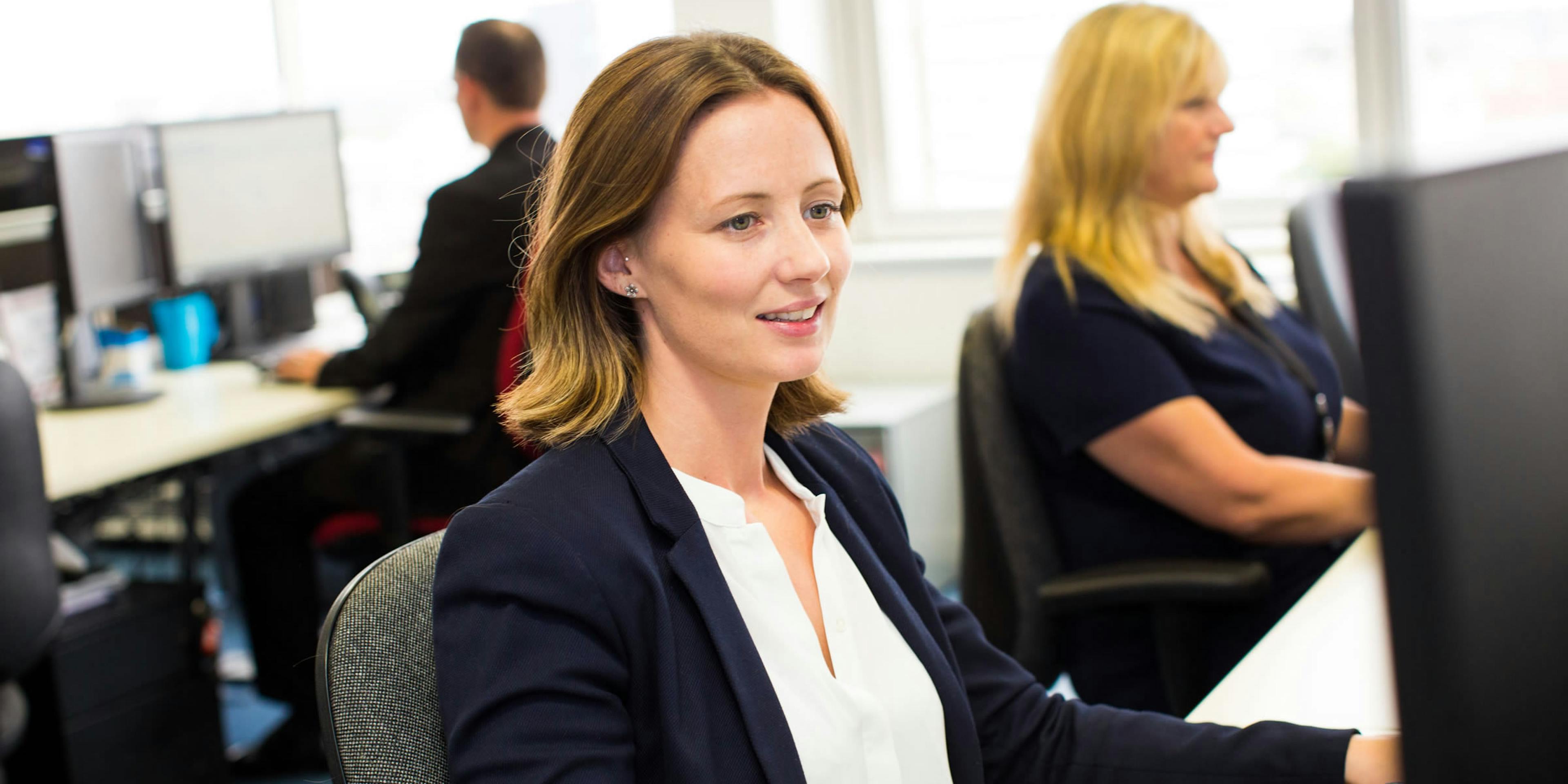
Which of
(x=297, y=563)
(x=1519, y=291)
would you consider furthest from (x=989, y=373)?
(x=297, y=563)

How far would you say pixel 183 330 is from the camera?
129 inches

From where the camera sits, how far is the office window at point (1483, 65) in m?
3.03

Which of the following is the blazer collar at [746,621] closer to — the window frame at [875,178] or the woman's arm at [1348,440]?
the woman's arm at [1348,440]

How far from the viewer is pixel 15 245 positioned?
299 centimetres

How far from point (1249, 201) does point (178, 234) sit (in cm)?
254

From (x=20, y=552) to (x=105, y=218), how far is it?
1.26 metres

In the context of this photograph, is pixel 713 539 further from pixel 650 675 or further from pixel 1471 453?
pixel 1471 453

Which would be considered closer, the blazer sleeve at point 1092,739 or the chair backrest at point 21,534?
the blazer sleeve at point 1092,739

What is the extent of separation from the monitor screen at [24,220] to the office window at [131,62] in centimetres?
154

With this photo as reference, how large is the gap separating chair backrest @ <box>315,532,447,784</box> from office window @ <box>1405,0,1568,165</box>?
2778mm

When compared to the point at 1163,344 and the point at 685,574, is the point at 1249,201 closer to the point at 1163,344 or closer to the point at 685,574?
the point at 1163,344

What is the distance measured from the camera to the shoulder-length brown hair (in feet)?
3.22

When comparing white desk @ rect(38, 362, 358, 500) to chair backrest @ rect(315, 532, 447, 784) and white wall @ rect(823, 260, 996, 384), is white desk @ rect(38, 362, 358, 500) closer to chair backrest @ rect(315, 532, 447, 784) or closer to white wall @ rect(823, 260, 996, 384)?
white wall @ rect(823, 260, 996, 384)

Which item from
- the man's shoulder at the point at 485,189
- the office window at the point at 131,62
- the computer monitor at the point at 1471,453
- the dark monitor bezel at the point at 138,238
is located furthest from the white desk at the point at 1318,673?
the office window at the point at 131,62
